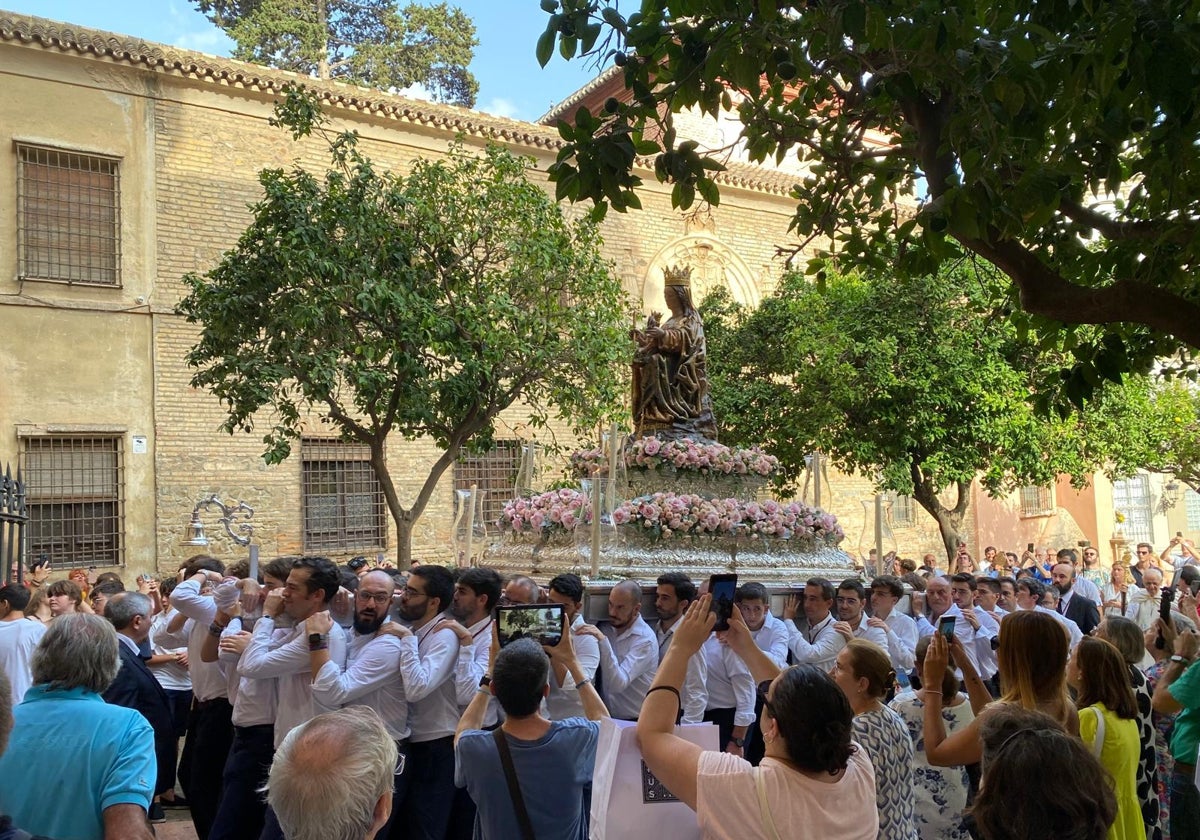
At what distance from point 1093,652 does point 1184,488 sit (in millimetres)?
34363

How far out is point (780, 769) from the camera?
3.15 metres

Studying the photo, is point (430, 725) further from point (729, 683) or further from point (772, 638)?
point (772, 638)

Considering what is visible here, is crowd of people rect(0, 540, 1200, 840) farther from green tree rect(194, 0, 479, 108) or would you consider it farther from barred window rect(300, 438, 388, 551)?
green tree rect(194, 0, 479, 108)

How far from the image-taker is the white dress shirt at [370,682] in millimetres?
5340

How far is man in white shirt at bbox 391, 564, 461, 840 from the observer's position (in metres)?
5.70

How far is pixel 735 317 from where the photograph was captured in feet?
78.2

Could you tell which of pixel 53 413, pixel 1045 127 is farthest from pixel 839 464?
pixel 1045 127

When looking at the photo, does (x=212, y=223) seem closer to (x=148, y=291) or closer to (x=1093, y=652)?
(x=148, y=291)

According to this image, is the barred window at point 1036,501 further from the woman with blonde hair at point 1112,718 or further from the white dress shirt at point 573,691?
the woman with blonde hair at point 1112,718

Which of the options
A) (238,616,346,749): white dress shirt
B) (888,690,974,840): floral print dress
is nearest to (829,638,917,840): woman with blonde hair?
(888,690,974,840): floral print dress

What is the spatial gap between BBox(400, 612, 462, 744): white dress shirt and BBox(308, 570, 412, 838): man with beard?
0.07m

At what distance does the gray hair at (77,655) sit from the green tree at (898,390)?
1664 centimetres

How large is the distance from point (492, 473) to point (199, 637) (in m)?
15.4

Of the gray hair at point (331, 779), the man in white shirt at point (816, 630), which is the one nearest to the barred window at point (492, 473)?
the man in white shirt at point (816, 630)
